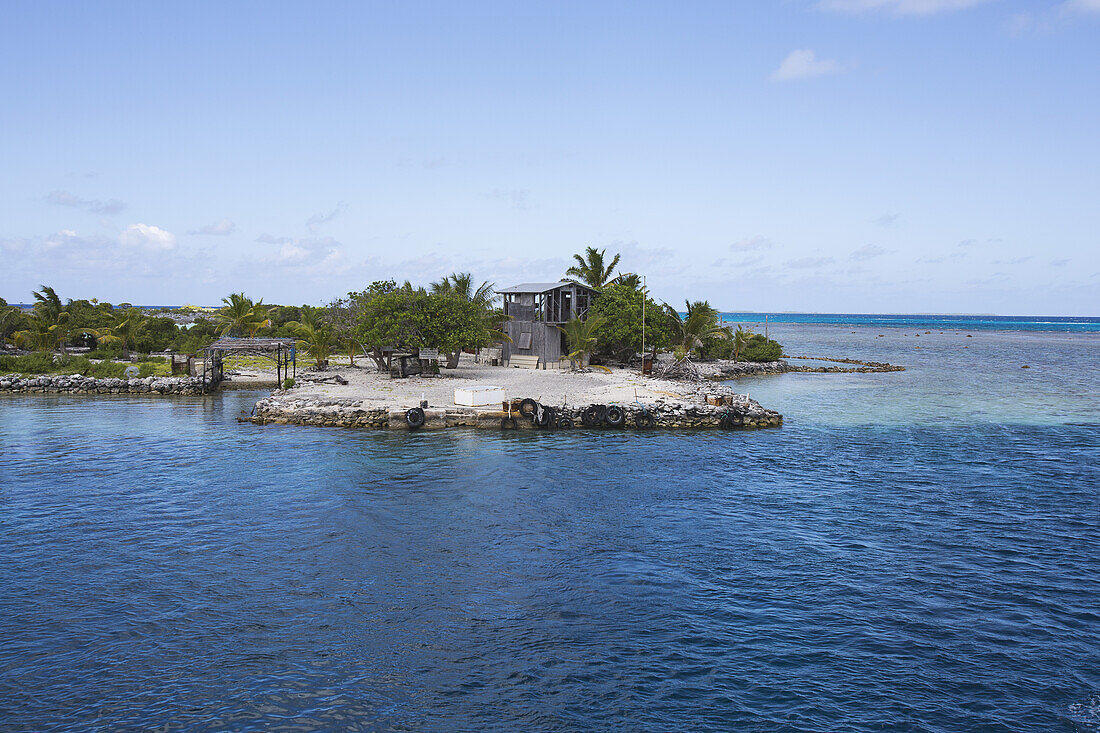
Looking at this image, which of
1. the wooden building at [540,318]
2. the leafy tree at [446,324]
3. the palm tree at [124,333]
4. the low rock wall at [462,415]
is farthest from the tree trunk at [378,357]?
the palm tree at [124,333]

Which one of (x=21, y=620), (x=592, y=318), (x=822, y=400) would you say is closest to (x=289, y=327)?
(x=592, y=318)

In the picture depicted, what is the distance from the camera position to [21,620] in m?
13.0

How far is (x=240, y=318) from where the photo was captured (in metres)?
56.7

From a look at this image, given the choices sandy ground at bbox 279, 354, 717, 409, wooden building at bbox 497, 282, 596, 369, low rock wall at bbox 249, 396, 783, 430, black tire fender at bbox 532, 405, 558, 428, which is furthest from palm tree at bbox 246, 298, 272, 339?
black tire fender at bbox 532, 405, 558, 428

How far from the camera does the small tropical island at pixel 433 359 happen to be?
3278cm

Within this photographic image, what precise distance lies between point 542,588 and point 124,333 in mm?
52057

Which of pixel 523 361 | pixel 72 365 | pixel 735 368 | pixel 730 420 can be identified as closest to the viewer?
pixel 730 420

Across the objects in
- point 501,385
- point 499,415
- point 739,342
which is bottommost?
point 499,415

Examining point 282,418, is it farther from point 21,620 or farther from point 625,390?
point 21,620

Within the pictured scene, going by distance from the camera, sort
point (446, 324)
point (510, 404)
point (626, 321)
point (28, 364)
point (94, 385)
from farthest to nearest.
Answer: point (626, 321)
point (28, 364)
point (94, 385)
point (446, 324)
point (510, 404)

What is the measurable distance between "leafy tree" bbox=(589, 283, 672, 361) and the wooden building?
7.83 ft

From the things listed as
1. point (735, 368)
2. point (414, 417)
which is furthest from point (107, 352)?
point (735, 368)

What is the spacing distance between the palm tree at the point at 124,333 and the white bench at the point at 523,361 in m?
29.7

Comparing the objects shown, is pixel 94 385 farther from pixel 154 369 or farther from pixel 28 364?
pixel 28 364
